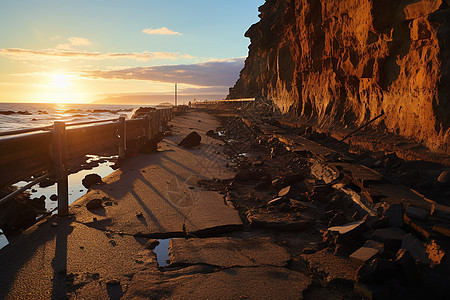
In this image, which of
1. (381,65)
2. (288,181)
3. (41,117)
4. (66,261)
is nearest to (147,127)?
(288,181)

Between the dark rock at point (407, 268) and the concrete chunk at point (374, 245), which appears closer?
the dark rock at point (407, 268)

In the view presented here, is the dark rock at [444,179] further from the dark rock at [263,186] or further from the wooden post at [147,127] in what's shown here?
the wooden post at [147,127]

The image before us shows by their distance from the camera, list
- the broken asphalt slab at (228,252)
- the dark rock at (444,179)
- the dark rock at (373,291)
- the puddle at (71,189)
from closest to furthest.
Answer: the dark rock at (373,291), the broken asphalt slab at (228,252), the dark rock at (444,179), the puddle at (71,189)

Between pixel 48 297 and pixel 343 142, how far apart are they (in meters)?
9.47

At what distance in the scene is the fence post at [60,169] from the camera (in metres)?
4.22

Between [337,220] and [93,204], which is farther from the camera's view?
[93,204]

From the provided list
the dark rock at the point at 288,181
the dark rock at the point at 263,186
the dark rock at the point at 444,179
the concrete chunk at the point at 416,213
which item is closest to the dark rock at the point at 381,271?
A: the concrete chunk at the point at 416,213

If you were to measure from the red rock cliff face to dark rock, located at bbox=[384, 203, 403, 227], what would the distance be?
12.5ft

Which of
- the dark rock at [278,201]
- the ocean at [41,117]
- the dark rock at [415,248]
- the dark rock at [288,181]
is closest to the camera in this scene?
the dark rock at [415,248]

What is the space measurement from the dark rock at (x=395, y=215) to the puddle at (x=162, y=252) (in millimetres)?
2372

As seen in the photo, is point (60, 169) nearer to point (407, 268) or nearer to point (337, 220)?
point (337, 220)

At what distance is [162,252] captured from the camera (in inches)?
132

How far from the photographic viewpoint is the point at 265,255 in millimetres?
3246

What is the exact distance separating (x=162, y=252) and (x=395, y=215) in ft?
8.24
